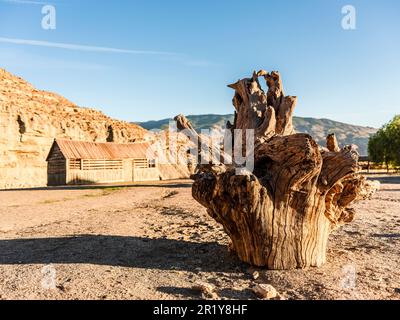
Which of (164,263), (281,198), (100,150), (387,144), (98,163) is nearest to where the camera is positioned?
(281,198)

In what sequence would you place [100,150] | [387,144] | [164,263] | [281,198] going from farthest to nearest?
[387,144]
[100,150]
[164,263]
[281,198]

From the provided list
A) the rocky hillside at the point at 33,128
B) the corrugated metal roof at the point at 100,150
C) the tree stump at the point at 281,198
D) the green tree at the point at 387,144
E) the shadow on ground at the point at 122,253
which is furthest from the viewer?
the green tree at the point at 387,144

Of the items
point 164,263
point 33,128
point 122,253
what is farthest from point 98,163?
point 164,263

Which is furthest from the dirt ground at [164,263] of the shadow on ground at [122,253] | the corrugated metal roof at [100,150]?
the corrugated metal roof at [100,150]

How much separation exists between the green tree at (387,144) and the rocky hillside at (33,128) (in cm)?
3659

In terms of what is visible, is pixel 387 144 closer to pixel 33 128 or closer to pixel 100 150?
pixel 100 150

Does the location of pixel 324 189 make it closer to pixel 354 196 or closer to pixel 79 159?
pixel 354 196

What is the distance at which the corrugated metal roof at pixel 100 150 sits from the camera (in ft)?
108

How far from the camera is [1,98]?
4394cm

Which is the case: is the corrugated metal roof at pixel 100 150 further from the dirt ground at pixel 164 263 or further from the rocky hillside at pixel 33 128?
the dirt ground at pixel 164 263

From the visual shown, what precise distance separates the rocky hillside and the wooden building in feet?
30.6

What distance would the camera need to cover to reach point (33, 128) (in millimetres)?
44250

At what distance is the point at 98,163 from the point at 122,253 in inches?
1152

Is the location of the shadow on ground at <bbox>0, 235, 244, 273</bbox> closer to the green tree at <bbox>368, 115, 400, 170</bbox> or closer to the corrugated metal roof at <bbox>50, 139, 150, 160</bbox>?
the corrugated metal roof at <bbox>50, 139, 150, 160</bbox>
